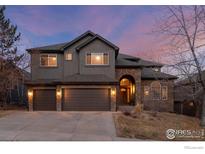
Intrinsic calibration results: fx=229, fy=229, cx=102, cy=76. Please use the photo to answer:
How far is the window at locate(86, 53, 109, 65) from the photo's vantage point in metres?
14.3

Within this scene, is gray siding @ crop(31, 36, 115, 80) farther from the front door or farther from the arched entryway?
the front door

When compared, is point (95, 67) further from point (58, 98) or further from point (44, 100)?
point (44, 100)

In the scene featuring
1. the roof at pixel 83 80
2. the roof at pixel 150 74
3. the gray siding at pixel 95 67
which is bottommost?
the roof at pixel 83 80

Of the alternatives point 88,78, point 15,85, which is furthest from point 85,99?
point 15,85

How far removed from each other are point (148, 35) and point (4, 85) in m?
9.63

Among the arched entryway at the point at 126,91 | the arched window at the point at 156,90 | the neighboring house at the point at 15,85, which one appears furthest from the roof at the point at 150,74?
the neighboring house at the point at 15,85

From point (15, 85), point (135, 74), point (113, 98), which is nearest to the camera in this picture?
point (113, 98)

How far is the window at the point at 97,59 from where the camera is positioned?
46.8 ft

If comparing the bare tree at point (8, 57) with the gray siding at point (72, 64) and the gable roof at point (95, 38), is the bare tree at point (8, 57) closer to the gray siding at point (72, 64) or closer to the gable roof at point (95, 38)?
the gray siding at point (72, 64)

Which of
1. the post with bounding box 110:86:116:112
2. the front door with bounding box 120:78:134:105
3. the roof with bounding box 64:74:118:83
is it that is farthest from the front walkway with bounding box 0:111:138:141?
the front door with bounding box 120:78:134:105

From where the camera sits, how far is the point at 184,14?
860 cm

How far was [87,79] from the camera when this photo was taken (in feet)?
44.4

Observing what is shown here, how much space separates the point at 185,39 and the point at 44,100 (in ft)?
29.2
